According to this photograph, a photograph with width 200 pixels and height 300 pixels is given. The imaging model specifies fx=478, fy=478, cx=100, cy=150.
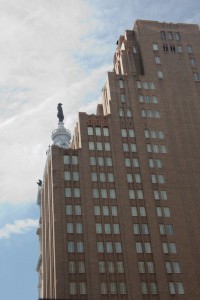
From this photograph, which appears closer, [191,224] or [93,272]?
[93,272]

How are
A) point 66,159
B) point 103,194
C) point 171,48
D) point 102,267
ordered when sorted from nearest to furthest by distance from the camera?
point 102,267 → point 103,194 → point 66,159 → point 171,48

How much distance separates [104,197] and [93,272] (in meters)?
15.4

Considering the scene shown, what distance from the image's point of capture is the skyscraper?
84.6 metres

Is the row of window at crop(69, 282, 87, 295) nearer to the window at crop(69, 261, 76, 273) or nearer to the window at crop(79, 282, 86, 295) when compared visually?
the window at crop(79, 282, 86, 295)

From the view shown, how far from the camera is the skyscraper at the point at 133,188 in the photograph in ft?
278

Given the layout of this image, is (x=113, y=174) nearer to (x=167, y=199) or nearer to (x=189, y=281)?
(x=167, y=199)

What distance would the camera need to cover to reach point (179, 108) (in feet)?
355

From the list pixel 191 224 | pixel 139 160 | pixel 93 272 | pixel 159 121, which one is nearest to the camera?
pixel 93 272

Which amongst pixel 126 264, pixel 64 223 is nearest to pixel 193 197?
pixel 126 264

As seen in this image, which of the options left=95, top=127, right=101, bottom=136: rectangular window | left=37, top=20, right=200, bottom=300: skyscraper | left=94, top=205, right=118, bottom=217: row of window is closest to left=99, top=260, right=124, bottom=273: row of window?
left=37, top=20, right=200, bottom=300: skyscraper

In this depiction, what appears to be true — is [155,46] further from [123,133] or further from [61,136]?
[61,136]

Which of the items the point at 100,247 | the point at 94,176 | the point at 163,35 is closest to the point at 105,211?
the point at 100,247

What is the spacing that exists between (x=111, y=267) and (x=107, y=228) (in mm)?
7623

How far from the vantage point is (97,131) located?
334 feet
